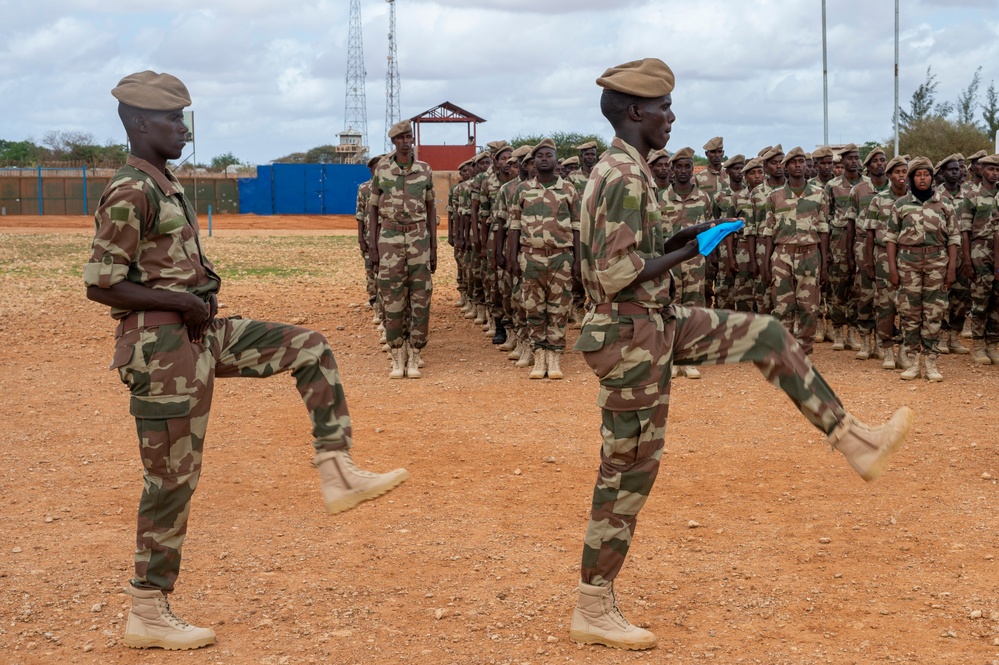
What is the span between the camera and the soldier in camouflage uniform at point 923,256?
34.5ft

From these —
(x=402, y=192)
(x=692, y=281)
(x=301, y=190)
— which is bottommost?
(x=692, y=281)

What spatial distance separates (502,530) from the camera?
630 centimetres

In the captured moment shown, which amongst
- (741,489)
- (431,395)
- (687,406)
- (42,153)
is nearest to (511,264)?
(431,395)

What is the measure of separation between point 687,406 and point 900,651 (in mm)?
5262

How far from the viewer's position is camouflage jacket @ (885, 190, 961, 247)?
413 inches

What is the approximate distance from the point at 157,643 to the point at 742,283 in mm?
9663

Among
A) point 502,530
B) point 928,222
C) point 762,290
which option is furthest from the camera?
point 762,290

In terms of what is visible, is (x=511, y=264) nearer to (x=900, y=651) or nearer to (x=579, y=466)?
(x=579, y=466)

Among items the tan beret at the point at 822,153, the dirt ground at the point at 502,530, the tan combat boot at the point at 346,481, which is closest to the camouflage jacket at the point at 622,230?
the tan combat boot at the point at 346,481

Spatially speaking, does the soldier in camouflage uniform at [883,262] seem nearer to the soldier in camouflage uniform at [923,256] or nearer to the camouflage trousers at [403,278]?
the soldier in camouflage uniform at [923,256]

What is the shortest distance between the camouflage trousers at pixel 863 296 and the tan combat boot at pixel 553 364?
3.59 metres

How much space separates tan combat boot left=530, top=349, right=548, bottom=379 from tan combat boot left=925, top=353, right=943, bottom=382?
375 cm

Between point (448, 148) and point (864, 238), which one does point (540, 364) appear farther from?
point (448, 148)

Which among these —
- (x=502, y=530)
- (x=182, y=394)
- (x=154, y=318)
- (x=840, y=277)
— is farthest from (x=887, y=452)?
(x=840, y=277)
